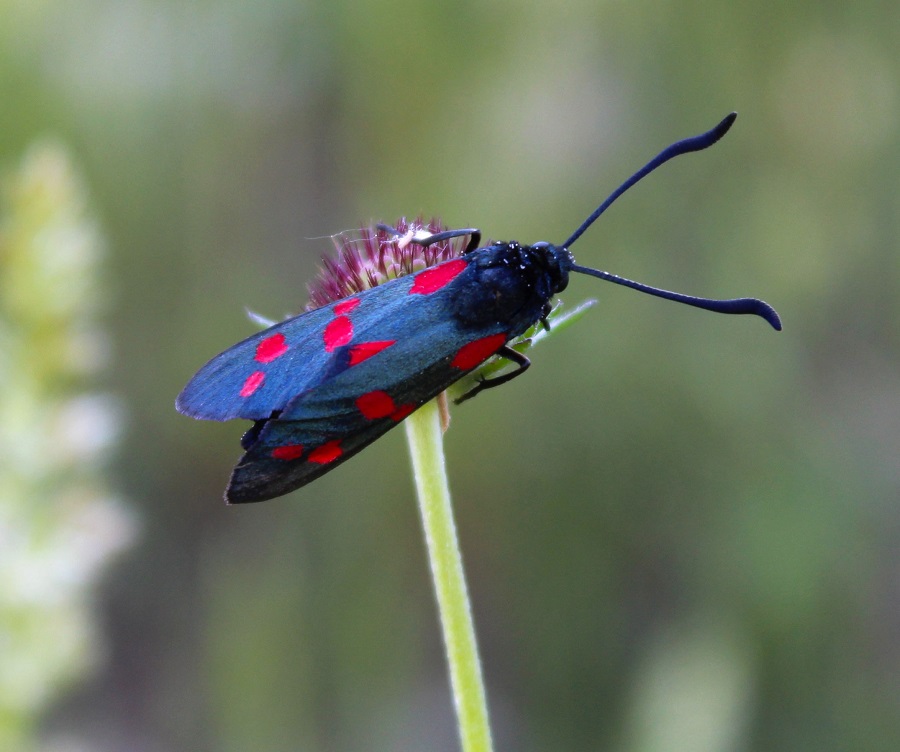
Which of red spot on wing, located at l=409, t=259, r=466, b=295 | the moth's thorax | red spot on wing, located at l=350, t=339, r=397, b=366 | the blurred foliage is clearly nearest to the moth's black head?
the moth's thorax

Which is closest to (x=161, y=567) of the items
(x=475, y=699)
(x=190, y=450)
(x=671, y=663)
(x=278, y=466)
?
(x=190, y=450)

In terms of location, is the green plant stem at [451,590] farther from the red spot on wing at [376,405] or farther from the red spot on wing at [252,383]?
the red spot on wing at [252,383]

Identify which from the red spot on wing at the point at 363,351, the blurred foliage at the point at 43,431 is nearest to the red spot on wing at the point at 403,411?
the red spot on wing at the point at 363,351

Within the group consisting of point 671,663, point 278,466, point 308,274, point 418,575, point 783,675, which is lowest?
point 783,675

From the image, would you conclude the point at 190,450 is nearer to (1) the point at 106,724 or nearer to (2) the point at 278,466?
(1) the point at 106,724

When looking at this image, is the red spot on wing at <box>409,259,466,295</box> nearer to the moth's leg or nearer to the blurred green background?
the moth's leg

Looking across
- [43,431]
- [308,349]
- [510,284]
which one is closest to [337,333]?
[308,349]
